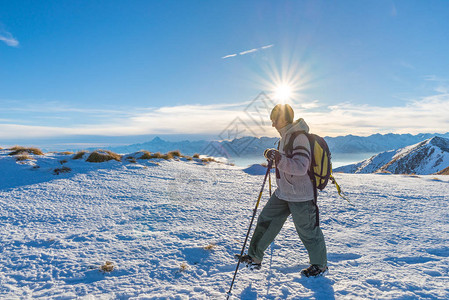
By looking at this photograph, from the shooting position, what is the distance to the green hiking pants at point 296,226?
10.1ft

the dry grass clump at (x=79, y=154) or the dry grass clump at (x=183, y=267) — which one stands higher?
the dry grass clump at (x=79, y=154)

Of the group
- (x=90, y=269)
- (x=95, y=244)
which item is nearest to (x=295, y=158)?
(x=90, y=269)

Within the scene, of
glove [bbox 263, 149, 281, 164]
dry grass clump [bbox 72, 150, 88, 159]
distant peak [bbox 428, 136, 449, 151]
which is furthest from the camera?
distant peak [bbox 428, 136, 449, 151]

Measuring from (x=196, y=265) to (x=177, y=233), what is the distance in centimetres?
106

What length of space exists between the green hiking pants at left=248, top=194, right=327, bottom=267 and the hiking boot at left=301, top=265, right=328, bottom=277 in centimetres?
6

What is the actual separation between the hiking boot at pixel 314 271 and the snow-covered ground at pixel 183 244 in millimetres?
81

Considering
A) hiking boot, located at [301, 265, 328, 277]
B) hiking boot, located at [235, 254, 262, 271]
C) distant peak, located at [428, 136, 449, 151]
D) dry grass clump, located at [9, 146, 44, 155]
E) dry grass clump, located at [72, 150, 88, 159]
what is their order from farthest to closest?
1. distant peak, located at [428, 136, 449, 151]
2. dry grass clump, located at [72, 150, 88, 159]
3. dry grass clump, located at [9, 146, 44, 155]
4. hiking boot, located at [235, 254, 262, 271]
5. hiking boot, located at [301, 265, 328, 277]

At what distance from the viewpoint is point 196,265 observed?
323cm

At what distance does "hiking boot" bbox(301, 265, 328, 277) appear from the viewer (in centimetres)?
306

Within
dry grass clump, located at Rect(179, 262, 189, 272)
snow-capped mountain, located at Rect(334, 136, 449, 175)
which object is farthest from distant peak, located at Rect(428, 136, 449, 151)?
dry grass clump, located at Rect(179, 262, 189, 272)

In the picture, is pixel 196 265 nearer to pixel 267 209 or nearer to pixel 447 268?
pixel 267 209

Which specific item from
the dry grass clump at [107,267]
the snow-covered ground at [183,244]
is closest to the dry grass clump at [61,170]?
the snow-covered ground at [183,244]

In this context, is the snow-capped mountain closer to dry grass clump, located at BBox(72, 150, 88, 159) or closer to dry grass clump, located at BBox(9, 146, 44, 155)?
dry grass clump, located at BBox(72, 150, 88, 159)

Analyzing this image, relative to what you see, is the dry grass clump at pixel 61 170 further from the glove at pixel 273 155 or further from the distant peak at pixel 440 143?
the distant peak at pixel 440 143
